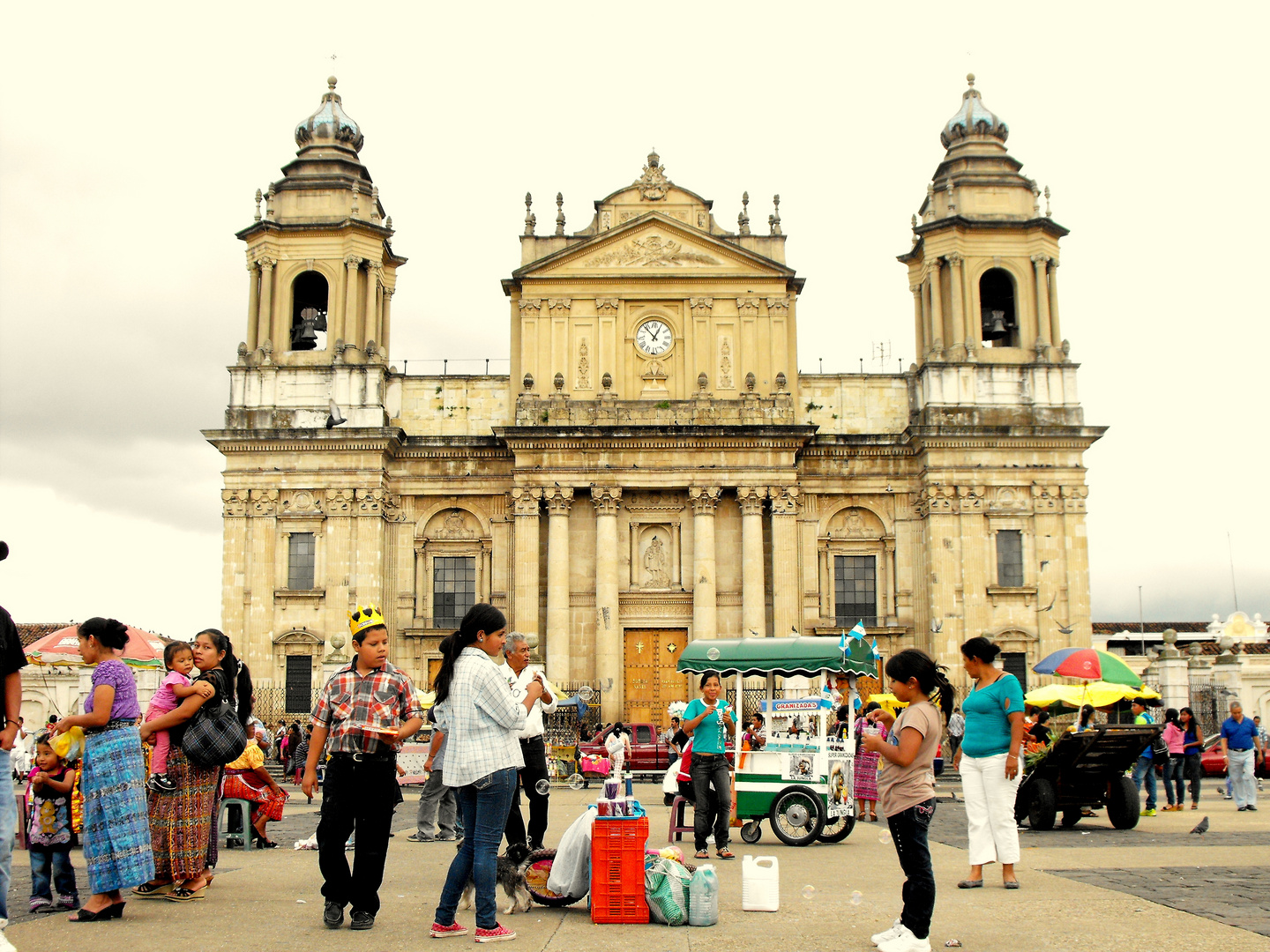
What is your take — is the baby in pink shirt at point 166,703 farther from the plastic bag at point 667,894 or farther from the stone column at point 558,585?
the stone column at point 558,585

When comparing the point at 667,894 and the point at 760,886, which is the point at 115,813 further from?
the point at 760,886

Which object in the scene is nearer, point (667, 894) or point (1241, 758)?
point (667, 894)

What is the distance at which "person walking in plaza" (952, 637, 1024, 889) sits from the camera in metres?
10.3

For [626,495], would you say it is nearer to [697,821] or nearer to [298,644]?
[298,644]

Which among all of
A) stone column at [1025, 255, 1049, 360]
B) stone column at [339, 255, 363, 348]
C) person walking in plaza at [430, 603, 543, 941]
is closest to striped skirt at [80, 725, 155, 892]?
person walking in plaza at [430, 603, 543, 941]

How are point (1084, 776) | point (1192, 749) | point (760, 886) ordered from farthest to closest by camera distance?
point (1192, 749) → point (1084, 776) → point (760, 886)

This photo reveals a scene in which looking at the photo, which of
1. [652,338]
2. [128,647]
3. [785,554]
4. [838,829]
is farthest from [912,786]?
[652,338]

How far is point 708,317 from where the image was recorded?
3734 centimetres

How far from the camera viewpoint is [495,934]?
309 inches

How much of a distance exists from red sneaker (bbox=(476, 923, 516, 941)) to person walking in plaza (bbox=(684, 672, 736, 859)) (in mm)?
4771

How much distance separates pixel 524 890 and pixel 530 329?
94.9 feet

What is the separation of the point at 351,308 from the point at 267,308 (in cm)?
260

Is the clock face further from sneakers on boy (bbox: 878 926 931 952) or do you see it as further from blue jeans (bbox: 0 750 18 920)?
blue jeans (bbox: 0 750 18 920)

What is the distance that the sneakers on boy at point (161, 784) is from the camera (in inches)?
368
